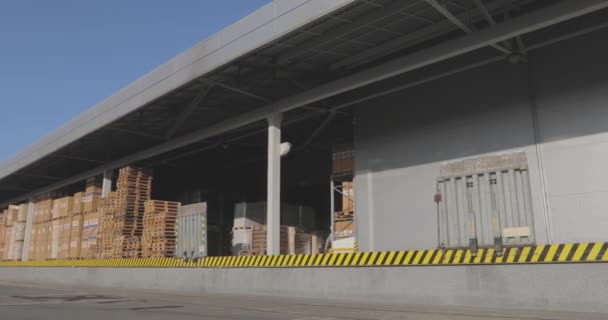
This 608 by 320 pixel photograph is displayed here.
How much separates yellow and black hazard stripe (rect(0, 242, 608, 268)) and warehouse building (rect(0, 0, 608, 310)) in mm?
54

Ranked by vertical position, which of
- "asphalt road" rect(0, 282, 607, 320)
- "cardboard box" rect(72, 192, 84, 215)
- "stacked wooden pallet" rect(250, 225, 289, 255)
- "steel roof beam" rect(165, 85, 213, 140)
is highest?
"steel roof beam" rect(165, 85, 213, 140)

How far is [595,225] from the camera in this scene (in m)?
10.9

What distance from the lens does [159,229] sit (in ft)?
64.1

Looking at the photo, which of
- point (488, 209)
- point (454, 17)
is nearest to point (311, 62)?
point (454, 17)

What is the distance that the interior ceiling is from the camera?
462 inches

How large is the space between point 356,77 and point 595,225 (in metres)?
6.62

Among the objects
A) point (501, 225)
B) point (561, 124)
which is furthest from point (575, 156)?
point (501, 225)

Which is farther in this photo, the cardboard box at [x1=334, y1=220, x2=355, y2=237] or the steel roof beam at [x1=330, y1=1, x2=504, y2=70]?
the cardboard box at [x1=334, y1=220, x2=355, y2=237]

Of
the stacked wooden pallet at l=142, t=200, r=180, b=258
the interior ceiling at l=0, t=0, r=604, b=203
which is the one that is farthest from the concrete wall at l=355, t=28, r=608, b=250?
the stacked wooden pallet at l=142, t=200, r=180, b=258

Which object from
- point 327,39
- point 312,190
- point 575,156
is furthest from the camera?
point 312,190

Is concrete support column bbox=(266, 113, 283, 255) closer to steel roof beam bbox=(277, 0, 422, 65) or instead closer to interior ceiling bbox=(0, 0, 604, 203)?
interior ceiling bbox=(0, 0, 604, 203)

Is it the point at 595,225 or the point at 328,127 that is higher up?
the point at 328,127

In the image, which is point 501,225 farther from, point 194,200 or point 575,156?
point 194,200

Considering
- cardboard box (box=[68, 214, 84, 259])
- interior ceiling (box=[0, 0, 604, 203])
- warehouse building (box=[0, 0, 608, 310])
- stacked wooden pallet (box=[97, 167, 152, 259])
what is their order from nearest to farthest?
warehouse building (box=[0, 0, 608, 310]), interior ceiling (box=[0, 0, 604, 203]), stacked wooden pallet (box=[97, 167, 152, 259]), cardboard box (box=[68, 214, 84, 259])
